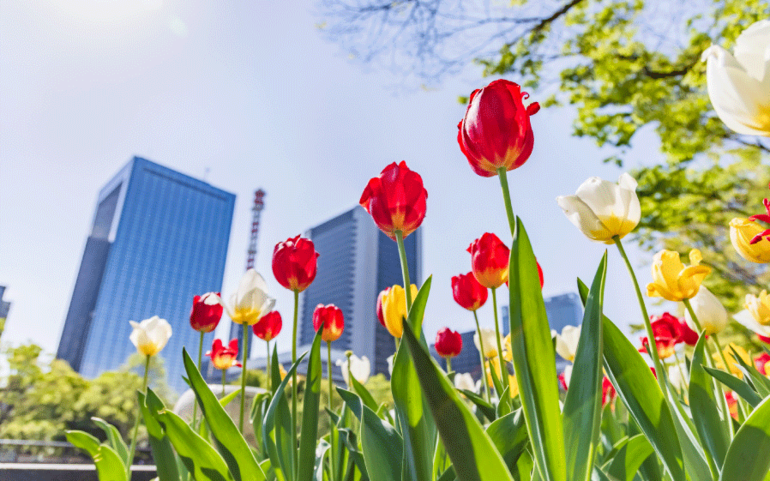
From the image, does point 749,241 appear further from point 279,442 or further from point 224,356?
point 224,356

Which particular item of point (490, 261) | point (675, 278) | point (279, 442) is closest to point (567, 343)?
point (675, 278)

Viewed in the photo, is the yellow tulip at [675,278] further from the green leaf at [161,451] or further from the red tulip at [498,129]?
the green leaf at [161,451]

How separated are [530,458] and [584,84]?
19.6ft

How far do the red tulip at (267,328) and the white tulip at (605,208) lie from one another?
3.60ft

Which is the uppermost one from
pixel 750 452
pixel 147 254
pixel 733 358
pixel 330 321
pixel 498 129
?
pixel 147 254

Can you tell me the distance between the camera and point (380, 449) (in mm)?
759

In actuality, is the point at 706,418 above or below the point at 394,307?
below

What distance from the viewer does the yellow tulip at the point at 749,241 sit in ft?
3.07

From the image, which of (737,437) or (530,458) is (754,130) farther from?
(530,458)

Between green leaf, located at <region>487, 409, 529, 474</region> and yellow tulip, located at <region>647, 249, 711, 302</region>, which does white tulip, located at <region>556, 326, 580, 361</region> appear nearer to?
yellow tulip, located at <region>647, 249, 711, 302</region>

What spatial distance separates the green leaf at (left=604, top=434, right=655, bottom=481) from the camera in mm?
815

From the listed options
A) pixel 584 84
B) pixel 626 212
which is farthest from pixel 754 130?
pixel 584 84

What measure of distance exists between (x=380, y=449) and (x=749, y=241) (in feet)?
2.94

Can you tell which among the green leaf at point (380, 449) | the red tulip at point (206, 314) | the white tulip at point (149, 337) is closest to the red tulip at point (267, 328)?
the red tulip at point (206, 314)
